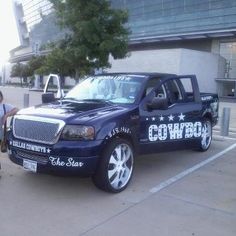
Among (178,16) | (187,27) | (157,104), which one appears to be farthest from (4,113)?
(178,16)

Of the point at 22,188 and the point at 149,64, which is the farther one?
the point at 149,64

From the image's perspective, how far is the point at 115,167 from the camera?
215 inches

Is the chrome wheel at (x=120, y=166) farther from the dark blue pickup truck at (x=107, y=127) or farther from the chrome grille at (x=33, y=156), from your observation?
the chrome grille at (x=33, y=156)

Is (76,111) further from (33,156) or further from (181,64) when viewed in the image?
(181,64)

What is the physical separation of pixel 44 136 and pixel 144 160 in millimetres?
2701

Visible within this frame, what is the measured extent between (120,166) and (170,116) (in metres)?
1.52

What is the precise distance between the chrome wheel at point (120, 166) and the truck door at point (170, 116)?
0.45m

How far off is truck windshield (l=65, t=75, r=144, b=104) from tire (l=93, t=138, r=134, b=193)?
2.79ft

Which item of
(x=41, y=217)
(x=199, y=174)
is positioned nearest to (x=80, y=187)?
(x=41, y=217)

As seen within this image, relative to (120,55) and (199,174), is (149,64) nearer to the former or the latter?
(120,55)

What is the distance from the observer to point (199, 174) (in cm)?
668

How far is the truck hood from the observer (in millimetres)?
5289

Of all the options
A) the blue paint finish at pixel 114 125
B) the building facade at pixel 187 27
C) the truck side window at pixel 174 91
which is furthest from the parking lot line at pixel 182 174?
the building facade at pixel 187 27

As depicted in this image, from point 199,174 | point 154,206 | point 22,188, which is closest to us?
point 154,206
